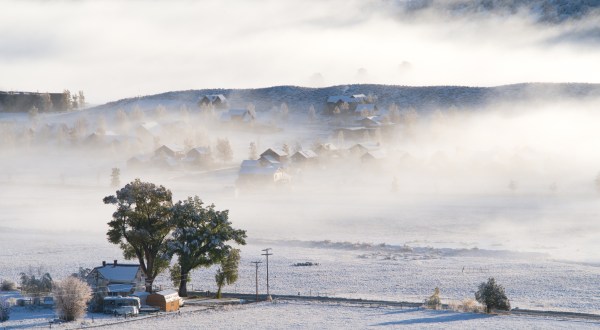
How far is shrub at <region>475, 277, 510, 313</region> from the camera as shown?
5125 centimetres

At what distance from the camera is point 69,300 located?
161 ft

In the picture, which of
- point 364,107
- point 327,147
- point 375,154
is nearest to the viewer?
point 375,154

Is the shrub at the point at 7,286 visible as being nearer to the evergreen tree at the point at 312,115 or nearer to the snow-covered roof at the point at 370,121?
the snow-covered roof at the point at 370,121

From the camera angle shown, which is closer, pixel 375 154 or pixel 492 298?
pixel 492 298

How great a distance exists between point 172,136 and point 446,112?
2714 inches

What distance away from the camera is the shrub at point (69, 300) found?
49.0 metres

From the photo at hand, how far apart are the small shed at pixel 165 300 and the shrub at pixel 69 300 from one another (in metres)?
5.31

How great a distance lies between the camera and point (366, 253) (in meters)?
75.2

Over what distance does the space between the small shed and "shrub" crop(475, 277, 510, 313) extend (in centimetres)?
2005

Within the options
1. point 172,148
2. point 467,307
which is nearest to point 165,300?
point 467,307

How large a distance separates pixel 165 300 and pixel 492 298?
21335 millimetres

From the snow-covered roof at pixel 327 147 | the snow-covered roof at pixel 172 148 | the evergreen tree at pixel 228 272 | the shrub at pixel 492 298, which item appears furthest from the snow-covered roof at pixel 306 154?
the shrub at pixel 492 298

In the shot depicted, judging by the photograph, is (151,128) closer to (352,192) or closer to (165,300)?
(352,192)

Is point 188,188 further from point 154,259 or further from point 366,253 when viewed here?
point 154,259
